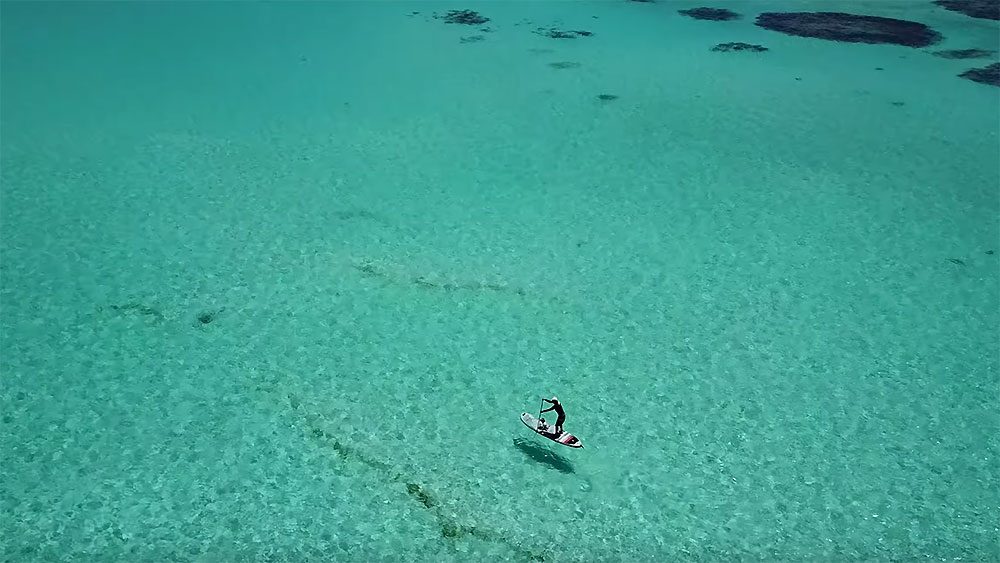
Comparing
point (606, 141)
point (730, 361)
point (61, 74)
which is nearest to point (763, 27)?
point (606, 141)

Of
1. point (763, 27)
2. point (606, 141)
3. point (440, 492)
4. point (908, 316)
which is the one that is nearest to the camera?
point (440, 492)

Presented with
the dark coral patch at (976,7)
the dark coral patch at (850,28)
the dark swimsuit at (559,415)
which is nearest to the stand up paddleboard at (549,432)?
the dark swimsuit at (559,415)

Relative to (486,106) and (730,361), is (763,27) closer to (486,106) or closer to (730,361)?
(486,106)

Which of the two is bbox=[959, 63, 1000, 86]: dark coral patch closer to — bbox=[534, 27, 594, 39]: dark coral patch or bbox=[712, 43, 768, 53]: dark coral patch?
bbox=[712, 43, 768, 53]: dark coral patch

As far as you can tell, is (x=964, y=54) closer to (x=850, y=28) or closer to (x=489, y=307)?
(x=850, y=28)

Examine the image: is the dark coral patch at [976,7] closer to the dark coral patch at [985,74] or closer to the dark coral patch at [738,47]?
the dark coral patch at [985,74]

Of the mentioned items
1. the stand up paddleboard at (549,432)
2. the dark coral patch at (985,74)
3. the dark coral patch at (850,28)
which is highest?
the dark coral patch at (850,28)
